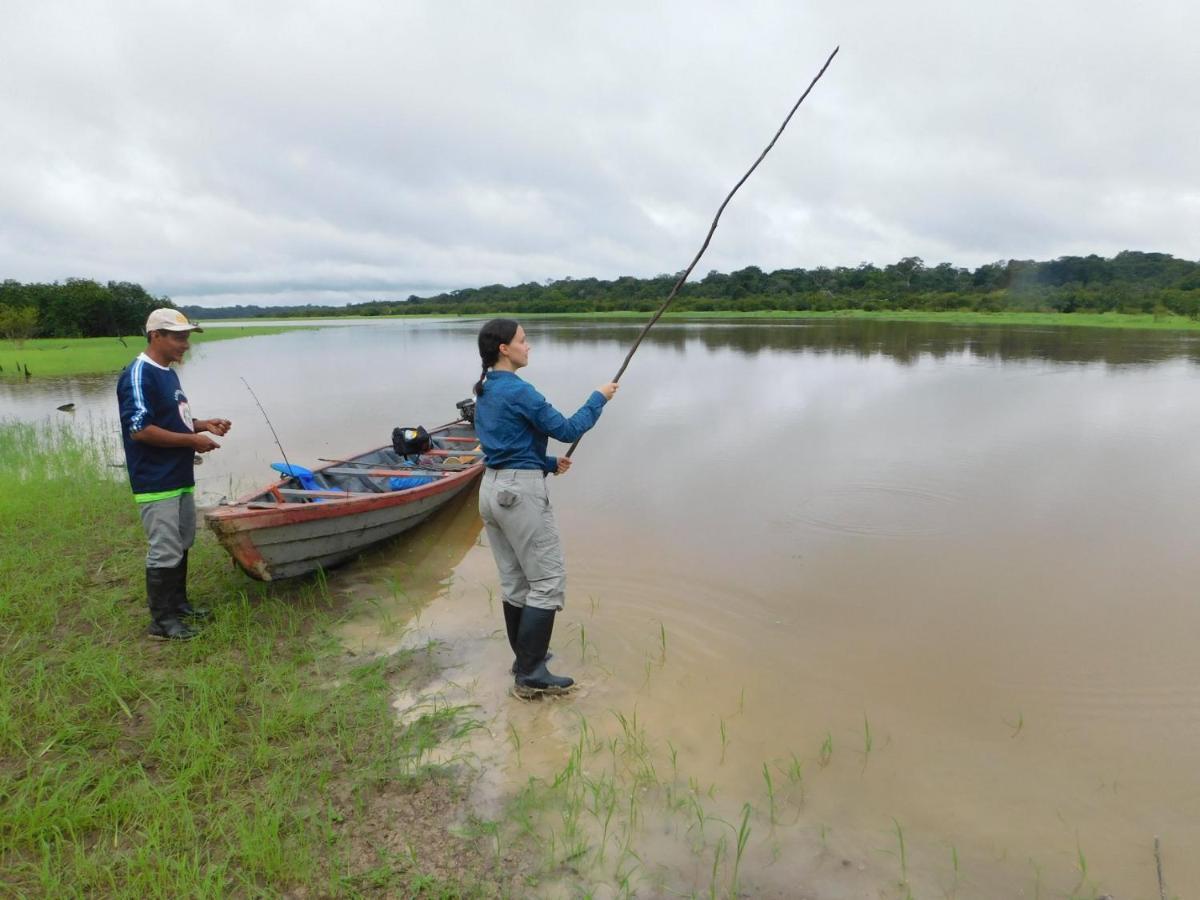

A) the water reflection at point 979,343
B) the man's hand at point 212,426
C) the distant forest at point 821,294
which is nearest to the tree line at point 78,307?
the distant forest at point 821,294

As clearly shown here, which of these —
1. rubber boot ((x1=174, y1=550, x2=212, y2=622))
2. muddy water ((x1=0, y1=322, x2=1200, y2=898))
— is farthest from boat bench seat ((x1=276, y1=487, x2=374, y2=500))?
rubber boot ((x1=174, y1=550, x2=212, y2=622))

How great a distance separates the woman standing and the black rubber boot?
84.9 inches

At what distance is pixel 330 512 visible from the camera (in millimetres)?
5113

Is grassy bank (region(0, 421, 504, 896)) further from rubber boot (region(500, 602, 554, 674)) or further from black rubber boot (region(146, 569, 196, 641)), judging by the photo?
rubber boot (region(500, 602, 554, 674))

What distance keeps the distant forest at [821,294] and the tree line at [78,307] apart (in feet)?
0.22

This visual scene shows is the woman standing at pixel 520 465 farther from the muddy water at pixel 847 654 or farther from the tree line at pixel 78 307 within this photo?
the tree line at pixel 78 307

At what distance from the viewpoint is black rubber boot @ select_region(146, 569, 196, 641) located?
13.6 feet

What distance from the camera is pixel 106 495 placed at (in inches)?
285

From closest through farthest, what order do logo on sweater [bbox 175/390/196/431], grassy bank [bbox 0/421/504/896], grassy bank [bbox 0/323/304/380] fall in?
grassy bank [bbox 0/421/504/896]
logo on sweater [bbox 175/390/196/431]
grassy bank [bbox 0/323/304/380]

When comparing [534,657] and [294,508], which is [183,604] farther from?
[534,657]

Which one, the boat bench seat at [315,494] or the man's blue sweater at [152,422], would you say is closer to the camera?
the man's blue sweater at [152,422]

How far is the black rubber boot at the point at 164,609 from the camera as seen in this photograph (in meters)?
4.14

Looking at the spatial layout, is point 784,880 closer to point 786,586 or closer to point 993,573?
point 786,586

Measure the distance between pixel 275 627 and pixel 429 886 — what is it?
2585 mm
